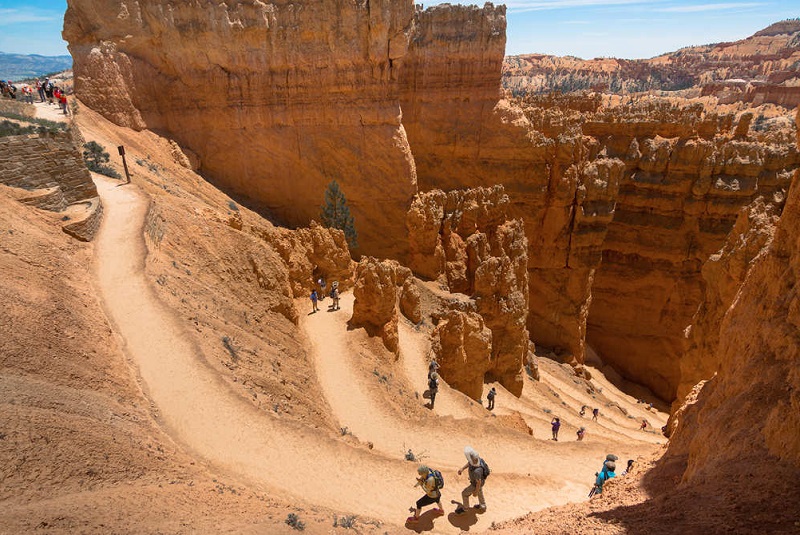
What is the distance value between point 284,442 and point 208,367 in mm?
2731

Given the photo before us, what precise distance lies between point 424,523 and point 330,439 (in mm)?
2903

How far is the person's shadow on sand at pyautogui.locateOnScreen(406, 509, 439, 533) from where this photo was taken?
9.24 m

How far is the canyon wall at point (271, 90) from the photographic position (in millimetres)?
25531

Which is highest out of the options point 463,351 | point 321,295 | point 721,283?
point 721,283

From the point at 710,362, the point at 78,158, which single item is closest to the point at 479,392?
the point at 710,362

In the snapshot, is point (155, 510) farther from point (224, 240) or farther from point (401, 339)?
point (401, 339)

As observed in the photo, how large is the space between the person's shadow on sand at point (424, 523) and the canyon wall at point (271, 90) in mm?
20611

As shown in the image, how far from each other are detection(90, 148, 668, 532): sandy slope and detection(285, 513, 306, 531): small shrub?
1.69m

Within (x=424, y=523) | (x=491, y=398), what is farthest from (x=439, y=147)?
(x=424, y=523)

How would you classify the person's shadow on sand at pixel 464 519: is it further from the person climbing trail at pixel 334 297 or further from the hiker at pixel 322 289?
the hiker at pixel 322 289

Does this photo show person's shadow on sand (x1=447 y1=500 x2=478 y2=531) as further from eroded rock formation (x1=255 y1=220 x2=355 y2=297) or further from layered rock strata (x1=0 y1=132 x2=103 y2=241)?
layered rock strata (x1=0 y1=132 x2=103 y2=241)

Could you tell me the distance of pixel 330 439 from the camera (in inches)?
438

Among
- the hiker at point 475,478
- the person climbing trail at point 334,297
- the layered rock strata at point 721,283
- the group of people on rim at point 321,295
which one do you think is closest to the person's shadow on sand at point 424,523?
the hiker at point 475,478

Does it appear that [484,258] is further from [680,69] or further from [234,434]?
[680,69]
